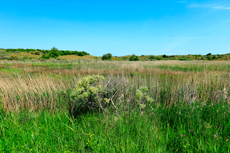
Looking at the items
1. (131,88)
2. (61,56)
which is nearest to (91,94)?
(131,88)

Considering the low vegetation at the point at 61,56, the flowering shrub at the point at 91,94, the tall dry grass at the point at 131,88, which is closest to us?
the flowering shrub at the point at 91,94

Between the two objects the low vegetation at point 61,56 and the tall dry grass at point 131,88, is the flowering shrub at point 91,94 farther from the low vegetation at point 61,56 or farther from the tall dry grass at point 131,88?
the low vegetation at point 61,56

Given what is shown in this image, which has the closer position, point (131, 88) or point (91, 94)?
point (91, 94)

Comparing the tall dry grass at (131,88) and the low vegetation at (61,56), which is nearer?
the tall dry grass at (131,88)

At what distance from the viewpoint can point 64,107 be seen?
356 centimetres

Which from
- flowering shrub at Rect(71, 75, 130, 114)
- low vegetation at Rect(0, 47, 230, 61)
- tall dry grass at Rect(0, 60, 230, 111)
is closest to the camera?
flowering shrub at Rect(71, 75, 130, 114)

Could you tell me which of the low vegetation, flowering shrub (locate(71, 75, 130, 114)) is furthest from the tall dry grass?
the low vegetation

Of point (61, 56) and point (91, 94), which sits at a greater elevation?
point (61, 56)

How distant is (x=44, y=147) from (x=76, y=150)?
652mm

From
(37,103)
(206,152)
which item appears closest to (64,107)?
(37,103)

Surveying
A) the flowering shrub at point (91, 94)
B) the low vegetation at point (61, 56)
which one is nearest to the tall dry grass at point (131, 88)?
the flowering shrub at point (91, 94)

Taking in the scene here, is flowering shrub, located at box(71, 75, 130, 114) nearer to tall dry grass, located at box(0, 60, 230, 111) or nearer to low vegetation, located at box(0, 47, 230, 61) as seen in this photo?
tall dry grass, located at box(0, 60, 230, 111)

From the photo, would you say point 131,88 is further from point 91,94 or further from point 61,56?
point 61,56

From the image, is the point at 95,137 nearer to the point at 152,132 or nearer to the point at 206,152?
the point at 152,132
